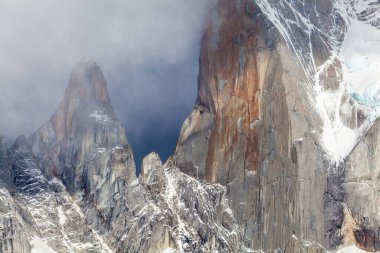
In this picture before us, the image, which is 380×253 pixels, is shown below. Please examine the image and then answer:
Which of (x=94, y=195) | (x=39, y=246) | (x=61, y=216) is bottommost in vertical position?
(x=39, y=246)

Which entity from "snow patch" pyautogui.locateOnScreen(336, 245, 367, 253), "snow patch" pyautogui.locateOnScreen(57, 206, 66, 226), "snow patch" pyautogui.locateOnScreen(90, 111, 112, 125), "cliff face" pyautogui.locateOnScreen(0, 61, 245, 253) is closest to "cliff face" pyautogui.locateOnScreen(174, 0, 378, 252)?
"snow patch" pyautogui.locateOnScreen(336, 245, 367, 253)

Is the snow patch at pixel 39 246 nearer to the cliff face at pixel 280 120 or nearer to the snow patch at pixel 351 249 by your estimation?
the cliff face at pixel 280 120

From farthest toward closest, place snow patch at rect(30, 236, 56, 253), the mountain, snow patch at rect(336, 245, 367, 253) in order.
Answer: snow patch at rect(30, 236, 56, 253)
the mountain
snow patch at rect(336, 245, 367, 253)

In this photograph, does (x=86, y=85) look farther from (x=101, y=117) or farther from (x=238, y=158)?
(x=238, y=158)

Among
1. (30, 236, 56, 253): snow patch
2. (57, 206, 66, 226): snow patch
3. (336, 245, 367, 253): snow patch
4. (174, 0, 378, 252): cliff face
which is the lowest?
(336, 245, 367, 253): snow patch

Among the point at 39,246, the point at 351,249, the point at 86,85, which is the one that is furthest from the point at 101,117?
the point at 351,249

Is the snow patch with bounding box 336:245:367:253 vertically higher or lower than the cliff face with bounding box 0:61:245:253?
lower

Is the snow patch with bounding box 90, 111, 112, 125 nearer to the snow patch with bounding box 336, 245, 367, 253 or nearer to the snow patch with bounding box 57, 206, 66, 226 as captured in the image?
the snow patch with bounding box 57, 206, 66, 226
